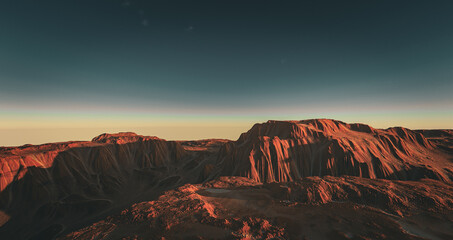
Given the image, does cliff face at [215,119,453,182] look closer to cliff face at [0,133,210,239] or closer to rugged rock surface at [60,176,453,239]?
rugged rock surface at [60,176,453,239]

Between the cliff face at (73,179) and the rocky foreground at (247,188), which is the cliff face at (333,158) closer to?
the rocky foreground at (247,188)

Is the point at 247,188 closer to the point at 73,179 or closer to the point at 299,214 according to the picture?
the point at 299,214

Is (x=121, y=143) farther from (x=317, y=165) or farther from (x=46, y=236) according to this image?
(x=317, y=165)

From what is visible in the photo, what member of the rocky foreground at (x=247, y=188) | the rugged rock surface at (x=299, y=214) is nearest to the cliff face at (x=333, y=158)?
the rocky foreground at (x=247, y=188)

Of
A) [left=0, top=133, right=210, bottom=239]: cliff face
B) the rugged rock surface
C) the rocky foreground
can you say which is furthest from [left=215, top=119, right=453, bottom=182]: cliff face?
[left=0, top=133, right=210, bottom=239]: cliff face

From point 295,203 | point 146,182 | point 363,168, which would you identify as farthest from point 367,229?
point 146,182
